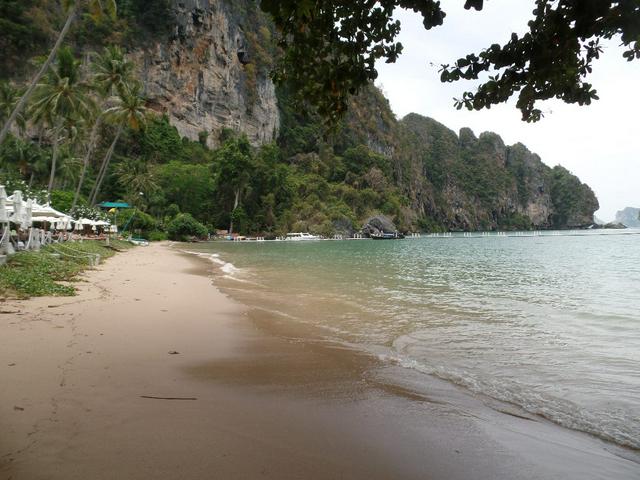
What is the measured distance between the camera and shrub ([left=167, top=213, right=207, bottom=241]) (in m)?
63.7

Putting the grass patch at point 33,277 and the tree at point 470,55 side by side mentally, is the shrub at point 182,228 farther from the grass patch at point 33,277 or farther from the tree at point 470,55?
the tree at point 470,55

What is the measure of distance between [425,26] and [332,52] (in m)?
1.15

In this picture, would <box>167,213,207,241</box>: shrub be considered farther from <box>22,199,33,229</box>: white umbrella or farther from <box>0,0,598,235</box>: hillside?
<box>22,199,33,229</box>: white umbrella

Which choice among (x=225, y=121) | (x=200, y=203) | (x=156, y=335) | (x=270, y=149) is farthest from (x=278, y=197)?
(x=156, y=335)

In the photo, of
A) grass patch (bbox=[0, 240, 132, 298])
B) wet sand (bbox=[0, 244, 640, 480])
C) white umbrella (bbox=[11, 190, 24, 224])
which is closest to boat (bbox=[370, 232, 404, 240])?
grass patch (bbox=[0, 240, 132, 298])

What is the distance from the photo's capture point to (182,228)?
210ft

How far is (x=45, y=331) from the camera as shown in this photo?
6.60m

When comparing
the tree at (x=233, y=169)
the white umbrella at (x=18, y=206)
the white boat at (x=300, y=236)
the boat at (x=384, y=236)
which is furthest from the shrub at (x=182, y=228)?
the white umbrella at (x=18, y=206)

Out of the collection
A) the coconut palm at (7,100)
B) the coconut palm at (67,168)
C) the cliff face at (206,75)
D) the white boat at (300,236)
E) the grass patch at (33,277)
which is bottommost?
the grass patch at (33,277)

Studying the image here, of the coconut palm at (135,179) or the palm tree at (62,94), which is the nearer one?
the palm tree at (62,94)

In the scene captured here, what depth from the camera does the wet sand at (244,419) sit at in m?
3.05

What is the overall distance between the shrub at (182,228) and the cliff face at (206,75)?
105 feet

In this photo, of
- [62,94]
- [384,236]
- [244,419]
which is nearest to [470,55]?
[244,419]

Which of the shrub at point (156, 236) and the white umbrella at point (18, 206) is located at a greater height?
the white umbrella at point (18, 206)
